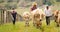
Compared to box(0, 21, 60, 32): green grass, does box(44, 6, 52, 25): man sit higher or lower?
higher

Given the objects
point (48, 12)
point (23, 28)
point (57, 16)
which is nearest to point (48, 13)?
point (48, 12)

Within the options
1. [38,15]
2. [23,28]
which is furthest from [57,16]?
[23,28]

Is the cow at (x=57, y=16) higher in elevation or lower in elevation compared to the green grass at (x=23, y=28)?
higher

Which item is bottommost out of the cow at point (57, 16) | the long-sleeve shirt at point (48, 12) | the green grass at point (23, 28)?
the green grass at point (23, 28)

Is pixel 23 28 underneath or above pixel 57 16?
underneath

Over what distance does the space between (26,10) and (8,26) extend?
0.42 meters

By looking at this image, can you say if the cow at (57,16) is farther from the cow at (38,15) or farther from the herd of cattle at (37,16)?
the cow at (38,15)

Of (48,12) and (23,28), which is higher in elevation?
(48,12)

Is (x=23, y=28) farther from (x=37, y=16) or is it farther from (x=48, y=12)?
(x=48, y=12)

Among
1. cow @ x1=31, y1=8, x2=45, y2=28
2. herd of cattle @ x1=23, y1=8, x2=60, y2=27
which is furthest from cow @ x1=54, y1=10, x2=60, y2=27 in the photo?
cow @ x1=31, y1=8, x2=45, y2=28

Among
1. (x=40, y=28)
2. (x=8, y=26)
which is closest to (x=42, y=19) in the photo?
(x=40, y=28)

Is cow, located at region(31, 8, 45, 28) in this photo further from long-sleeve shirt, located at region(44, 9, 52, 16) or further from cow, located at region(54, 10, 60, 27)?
cow, located at region(54, 10, 60, 27)

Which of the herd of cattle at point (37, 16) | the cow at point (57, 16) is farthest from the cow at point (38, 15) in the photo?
the cow at point (57, 16)

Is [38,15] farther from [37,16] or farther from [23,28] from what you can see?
[23,28]
